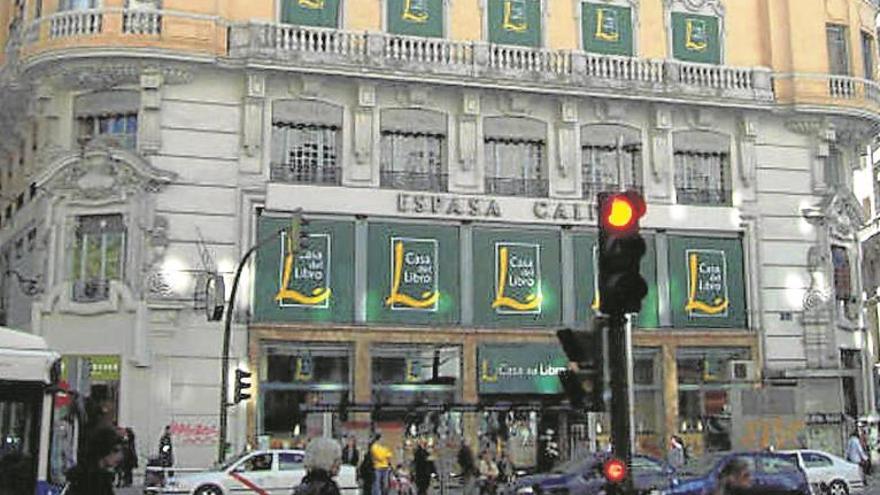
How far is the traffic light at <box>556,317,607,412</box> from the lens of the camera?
8.65m

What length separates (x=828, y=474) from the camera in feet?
80.9

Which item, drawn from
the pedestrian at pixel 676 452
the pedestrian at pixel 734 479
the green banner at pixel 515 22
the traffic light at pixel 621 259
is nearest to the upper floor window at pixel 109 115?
the green banner at pixel 515 22

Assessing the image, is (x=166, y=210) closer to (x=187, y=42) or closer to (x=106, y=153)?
(x=106, y=153)

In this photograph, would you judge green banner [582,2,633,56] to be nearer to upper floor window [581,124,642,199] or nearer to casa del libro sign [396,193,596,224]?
upper floor window [581,124,642,199]

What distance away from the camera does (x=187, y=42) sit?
28.6 metres

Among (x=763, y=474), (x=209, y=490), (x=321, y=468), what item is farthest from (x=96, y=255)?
(x=321, y=468)

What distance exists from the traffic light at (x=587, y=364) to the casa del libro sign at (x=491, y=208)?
20.8 m

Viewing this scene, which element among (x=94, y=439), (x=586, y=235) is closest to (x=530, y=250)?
(x=586, y=235)

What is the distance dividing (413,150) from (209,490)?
1201 cm

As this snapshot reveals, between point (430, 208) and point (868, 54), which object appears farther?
point (868, 54)

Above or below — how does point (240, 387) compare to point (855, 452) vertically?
above

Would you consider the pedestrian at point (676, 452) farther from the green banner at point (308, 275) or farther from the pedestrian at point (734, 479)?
the pedestrian at point (734, 479)

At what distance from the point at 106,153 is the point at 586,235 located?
13158mm

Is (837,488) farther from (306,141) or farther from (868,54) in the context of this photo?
(868,54)
